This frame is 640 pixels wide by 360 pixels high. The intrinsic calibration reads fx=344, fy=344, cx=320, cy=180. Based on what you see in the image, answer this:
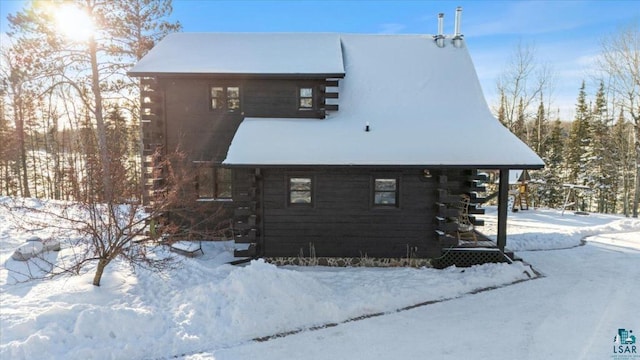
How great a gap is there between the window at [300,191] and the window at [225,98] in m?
3.45

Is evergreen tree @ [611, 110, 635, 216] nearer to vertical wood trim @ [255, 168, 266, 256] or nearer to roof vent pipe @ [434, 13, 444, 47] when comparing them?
roof vent pipe @ [434, 13, 444, 47]

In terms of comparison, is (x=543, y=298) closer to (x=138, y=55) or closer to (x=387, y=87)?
(x=387, y=87)

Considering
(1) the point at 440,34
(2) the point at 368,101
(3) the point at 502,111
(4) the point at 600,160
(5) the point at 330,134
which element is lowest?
(4) the point at 600,160

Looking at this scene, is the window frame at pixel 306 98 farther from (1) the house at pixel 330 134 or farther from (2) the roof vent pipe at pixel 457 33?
(2) the roof vent pipe at pixel 457 33

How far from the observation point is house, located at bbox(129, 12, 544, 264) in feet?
29.7

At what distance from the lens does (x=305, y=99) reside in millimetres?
10953

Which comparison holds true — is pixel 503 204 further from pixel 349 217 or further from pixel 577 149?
pixel 577 149

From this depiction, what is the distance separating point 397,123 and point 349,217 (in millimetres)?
3239

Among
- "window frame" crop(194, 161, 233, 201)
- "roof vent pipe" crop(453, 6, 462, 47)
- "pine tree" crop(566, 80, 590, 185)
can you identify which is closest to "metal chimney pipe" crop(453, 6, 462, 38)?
"roof vent pipe" crop(453, 6, 462, 47)

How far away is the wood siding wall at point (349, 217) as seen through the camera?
9273 mm

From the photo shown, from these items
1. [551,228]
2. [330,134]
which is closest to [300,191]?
[330,134]

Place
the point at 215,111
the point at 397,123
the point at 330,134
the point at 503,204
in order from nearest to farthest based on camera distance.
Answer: the point at 503,204, the point at 330,134, the point at 397,123, the point at 215,111

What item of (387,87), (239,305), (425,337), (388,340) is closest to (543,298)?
(425,337)

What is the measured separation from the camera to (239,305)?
6.14 m
